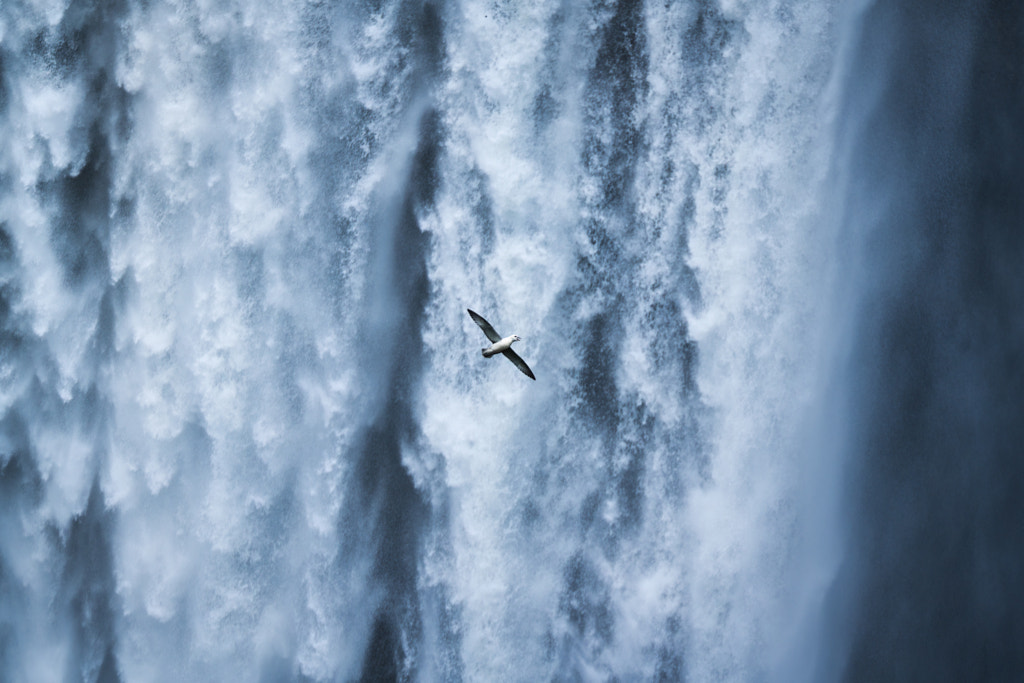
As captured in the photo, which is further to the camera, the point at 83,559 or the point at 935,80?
the point at 83,559

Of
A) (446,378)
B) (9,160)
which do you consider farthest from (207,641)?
(9,160)

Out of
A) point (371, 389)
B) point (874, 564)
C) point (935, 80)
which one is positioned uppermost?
point (935, 80)

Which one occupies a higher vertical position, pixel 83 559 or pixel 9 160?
pixel 9 160

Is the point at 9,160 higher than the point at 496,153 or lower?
lower

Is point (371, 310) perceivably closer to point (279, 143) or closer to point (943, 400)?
point (279, 143)

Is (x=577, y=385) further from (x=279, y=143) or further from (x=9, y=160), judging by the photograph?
(x=9, y=160)

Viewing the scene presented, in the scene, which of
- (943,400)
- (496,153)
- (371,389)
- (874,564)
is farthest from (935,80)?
(371,389)
